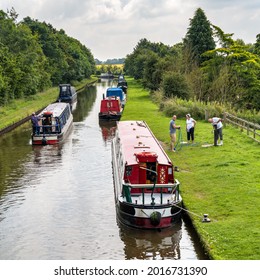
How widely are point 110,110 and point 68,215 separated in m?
27.0

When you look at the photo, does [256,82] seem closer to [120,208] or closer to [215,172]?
[215,172]

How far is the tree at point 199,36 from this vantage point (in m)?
61.3

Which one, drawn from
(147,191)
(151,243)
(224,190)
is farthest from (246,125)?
(151,243)

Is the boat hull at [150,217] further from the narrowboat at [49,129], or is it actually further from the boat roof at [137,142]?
the narrowboat at [49,129]

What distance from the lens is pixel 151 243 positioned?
587 inches

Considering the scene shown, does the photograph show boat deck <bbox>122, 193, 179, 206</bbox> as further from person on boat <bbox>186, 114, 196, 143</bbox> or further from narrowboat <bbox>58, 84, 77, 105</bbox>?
narrowboat <bbox>58, 84, 77, 105</bbox>

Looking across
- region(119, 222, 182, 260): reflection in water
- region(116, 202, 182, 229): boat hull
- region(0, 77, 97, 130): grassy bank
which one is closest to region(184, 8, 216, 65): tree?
region(0, 77, 97, 130): grassy bank

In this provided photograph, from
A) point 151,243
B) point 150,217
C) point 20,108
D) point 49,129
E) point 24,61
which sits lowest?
point 151,243

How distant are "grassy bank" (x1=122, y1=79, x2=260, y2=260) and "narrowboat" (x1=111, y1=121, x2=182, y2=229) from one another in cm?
79

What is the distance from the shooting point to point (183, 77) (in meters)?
47.2

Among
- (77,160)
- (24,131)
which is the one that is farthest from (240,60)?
(77,160)

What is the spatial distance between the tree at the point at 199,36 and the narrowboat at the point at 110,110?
64.5ft

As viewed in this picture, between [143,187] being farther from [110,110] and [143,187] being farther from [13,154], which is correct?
[110,110]

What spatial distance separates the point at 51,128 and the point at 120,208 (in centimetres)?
1734
